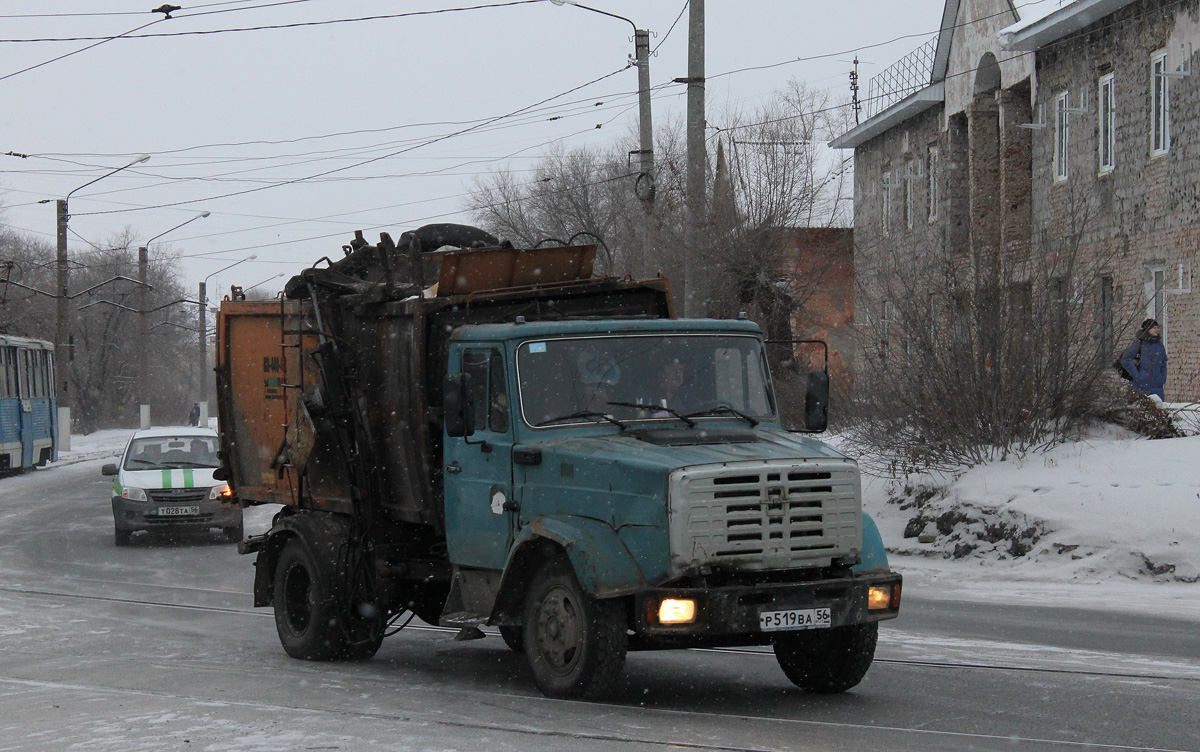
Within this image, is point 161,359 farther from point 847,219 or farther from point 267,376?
point 267,376

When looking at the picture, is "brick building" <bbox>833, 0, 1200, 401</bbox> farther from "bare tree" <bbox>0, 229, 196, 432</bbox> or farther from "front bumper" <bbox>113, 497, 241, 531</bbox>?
"bare tree" <bbox>0, 229, 196, 432</bbox>

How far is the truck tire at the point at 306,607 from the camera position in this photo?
9453 millimetres

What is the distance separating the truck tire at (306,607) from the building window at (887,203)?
95.0 feet

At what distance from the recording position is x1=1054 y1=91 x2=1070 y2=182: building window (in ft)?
85.8

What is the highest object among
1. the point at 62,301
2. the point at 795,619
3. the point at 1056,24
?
the point at 1056,24

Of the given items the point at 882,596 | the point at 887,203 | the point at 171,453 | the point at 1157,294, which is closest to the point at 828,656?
the point at 882,596

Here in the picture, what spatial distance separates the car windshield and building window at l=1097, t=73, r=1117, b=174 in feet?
53.1

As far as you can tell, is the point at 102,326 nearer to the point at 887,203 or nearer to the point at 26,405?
the point at 26,405

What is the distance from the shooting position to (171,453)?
64.5 feet

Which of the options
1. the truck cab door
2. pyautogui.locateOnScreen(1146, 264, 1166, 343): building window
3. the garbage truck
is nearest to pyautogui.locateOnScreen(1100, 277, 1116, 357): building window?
pyautogui.locateOnScreen(1146, 264, 1166, 343): building window

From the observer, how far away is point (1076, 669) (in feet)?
27.7

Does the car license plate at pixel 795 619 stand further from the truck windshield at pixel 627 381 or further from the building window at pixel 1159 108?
the building window at pixel 1159 108

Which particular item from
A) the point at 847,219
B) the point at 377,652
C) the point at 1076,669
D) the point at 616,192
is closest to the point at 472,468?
the point at 377,652

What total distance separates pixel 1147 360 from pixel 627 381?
36.7 ft
